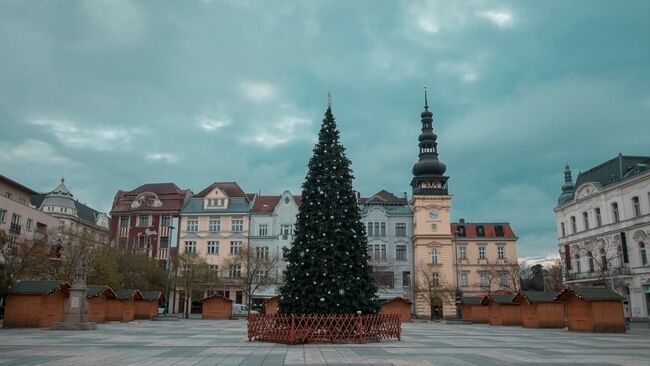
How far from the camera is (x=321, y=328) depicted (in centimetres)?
2202

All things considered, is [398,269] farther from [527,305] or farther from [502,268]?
[527,305]

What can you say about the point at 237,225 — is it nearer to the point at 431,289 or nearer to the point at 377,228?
the point at 377,228

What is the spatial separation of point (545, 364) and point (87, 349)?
52.2 ft

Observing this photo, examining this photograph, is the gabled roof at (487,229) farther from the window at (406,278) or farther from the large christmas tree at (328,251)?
the large christmas tree at (328,251)

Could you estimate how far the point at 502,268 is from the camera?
245 feet

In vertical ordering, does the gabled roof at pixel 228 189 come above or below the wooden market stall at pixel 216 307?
above

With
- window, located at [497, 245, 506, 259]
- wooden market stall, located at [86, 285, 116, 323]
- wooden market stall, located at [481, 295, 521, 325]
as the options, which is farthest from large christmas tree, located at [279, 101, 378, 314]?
window, located at [497, 245, 506, 259]

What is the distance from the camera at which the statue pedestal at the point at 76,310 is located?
3150cm

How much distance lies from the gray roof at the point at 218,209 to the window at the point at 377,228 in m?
17.3

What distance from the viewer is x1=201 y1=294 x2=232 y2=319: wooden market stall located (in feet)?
180

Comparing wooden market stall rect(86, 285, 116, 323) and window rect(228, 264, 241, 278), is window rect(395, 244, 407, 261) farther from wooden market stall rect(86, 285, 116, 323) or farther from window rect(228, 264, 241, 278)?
wooden market stall rect(86, 285, 116, 323)

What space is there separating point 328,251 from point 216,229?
5124cm

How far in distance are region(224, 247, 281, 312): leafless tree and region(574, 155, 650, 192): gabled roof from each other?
40.6m

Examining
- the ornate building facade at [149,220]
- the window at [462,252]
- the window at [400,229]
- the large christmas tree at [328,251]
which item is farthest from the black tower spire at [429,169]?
the large christmas tree at [328,251]
